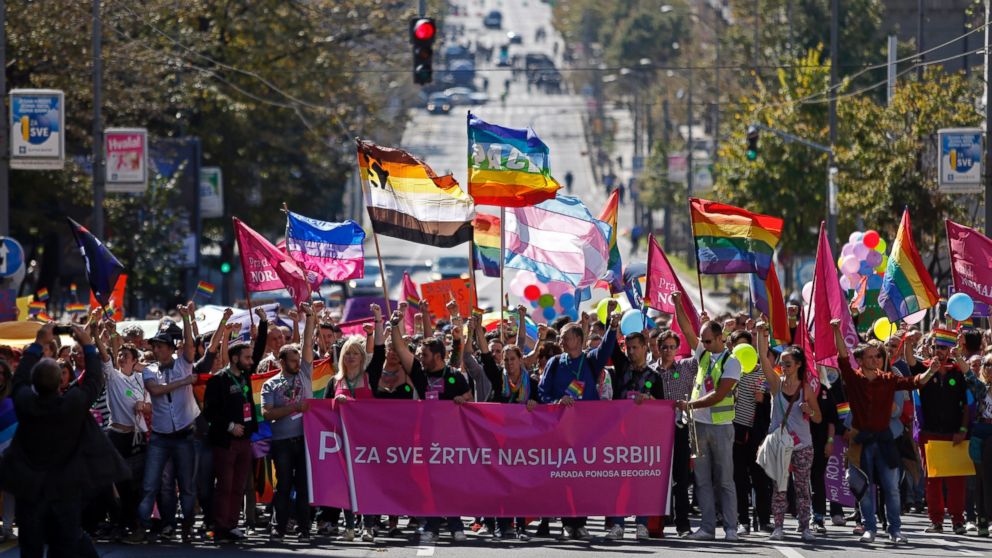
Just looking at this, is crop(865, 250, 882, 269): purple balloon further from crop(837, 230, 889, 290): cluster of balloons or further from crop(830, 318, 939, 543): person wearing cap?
crop(830, 318, 939, 543): person wearing cap

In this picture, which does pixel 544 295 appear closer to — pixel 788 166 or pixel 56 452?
pixel 56 452

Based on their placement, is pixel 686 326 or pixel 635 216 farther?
pixel 635 216

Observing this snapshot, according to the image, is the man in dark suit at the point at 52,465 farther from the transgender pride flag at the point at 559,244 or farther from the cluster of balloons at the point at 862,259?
the cluster of balloons at the point at 862,259

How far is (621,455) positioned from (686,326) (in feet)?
3.91

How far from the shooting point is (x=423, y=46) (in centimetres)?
2594

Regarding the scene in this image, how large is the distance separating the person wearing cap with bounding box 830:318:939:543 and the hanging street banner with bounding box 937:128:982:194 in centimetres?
1489

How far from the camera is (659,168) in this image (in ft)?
259

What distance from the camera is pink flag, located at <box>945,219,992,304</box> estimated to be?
1859 cm

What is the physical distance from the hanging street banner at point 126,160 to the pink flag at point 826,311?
18291 millimetres

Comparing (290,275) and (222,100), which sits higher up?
(222,100)

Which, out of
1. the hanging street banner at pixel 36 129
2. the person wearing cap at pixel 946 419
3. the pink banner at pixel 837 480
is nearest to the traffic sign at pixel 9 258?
the hanging street banner at pixel 36 129

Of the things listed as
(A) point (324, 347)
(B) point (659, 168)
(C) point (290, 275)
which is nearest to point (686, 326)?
(A) point (324, 347)

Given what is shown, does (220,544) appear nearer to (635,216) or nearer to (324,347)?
(324,347)

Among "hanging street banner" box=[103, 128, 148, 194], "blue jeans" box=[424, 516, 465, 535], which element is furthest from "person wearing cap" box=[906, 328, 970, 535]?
"hanging street banner" box=[103, 128, 148, 194]
